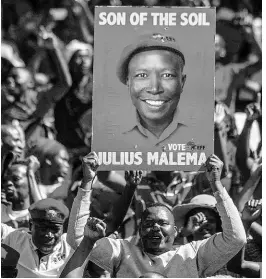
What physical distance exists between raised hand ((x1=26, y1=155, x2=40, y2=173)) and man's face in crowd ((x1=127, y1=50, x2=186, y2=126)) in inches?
31.7

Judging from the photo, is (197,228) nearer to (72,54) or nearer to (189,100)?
(189,100)

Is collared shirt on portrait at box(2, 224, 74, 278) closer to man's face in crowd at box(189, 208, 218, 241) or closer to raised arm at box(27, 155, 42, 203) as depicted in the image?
raised arm at box(27, 155, 42, 203)

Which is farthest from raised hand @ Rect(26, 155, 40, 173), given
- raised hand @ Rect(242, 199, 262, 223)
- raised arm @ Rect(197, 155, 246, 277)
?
raised hand @ Rect(242, 199, 262, 223)

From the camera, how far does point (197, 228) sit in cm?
566

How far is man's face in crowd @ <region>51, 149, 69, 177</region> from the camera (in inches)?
242

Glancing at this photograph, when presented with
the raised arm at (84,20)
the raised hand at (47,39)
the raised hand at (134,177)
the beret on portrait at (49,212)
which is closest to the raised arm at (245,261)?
the raised hand at (134,177)

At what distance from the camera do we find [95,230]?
5.13 metres

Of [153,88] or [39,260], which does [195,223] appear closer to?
[153,88]

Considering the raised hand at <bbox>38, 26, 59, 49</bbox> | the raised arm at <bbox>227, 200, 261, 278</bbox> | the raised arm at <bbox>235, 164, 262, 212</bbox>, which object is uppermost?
the raised hand at <bbox>38, 26, 59, 49</bbox>

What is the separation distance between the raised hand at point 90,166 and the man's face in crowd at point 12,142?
0.85 meters

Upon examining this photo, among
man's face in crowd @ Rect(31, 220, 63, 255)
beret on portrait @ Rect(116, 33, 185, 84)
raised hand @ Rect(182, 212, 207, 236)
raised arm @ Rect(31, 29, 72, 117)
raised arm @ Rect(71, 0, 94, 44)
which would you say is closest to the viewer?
man's face in crowd @ Rect(31, 220, 63, 255)

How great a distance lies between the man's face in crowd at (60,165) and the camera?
6.15 metres
